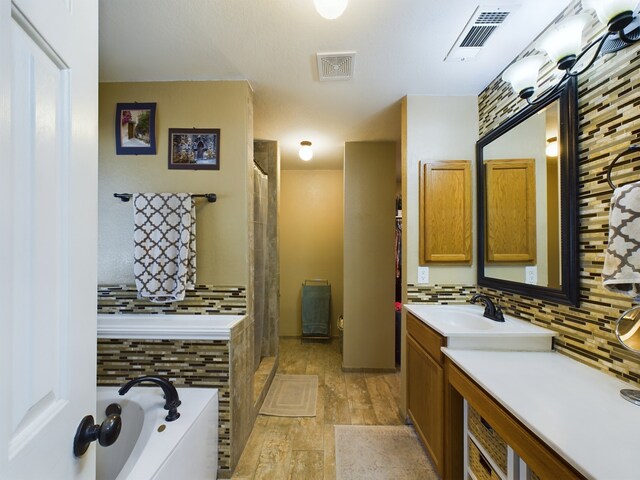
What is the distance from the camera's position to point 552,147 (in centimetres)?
147

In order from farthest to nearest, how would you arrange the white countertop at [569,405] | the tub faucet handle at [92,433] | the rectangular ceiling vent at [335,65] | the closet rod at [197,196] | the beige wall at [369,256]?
the beige wall at [369,256]
the closet rod at [197,196]
the rectangular ceiling vent at [335,65]
the white countertop at [569,405]
the tub faucet handle at [92,433]

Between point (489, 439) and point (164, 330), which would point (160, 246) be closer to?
point (164, 330)

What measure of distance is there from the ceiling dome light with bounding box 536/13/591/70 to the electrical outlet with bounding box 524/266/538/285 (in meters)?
1.01

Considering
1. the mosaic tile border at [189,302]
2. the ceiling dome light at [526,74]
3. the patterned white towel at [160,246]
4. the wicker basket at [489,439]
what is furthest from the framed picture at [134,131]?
the wicker basket at [489,439]

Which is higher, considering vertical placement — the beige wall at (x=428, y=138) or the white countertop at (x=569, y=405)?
the beige wall at (x=428, y=138)

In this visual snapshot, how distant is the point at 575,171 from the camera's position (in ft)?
4.36

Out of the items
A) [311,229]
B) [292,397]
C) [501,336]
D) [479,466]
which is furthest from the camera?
[311,229]

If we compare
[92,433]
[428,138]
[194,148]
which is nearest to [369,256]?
[428,138]

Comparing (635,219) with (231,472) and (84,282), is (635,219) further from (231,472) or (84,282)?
(231,472)

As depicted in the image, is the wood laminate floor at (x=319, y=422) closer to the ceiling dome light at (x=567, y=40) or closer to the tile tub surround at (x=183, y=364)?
the tile tub surround at (x=183, y=364)

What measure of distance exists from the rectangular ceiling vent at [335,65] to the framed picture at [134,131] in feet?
4.05

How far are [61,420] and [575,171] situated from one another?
200cm

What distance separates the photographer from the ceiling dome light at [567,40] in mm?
1205

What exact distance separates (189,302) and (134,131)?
4.19 feet
